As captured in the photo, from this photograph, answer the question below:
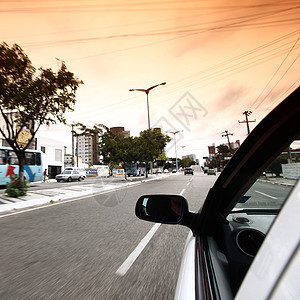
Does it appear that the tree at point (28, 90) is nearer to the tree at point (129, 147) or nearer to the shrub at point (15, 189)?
the shrub at point (15, 189)

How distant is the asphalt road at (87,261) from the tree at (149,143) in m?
20.3

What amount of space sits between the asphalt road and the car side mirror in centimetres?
92

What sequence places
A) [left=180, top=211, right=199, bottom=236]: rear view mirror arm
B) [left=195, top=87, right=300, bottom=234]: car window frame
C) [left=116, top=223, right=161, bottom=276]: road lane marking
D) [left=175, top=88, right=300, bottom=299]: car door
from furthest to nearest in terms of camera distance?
1. [left=116, top=223, right=161, bottom=276]: road lane marking
2. [left=180, top=211, right=199, bottom=236]: rear view mirror arm
3. [left=195, top=87, right=300, bottom=234]: car window frame
4. [left=175, top=88, right=300, bottom=299]: car door

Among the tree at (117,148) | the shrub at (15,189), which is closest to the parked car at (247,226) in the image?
the shrub at (15,189)

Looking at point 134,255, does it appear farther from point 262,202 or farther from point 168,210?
point 262,202

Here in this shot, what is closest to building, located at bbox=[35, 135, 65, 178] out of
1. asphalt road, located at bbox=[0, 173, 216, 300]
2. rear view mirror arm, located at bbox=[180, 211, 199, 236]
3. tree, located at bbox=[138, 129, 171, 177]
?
tree, located at bbox=[138, 129, 171, 177]

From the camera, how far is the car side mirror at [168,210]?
Result: 133 cm

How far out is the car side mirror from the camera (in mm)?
1327

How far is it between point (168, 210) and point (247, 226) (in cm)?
51

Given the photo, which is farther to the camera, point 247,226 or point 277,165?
point 247,226

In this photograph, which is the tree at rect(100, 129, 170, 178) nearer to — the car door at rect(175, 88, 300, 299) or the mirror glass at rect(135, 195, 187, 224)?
the mirror glass at rect(135, 195, 187, 224)

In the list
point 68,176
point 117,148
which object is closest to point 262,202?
point 117,148

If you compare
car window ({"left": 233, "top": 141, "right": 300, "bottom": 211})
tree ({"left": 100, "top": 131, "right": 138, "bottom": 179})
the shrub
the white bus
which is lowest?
the shrub

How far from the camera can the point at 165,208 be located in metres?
1.41
